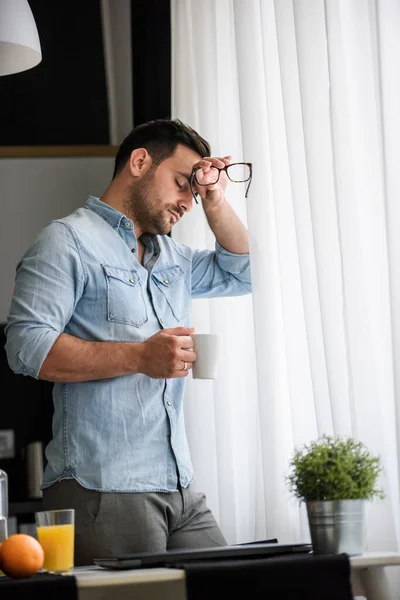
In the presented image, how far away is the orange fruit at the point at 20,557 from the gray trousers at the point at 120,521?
0.37 m

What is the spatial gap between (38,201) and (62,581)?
3146 mm

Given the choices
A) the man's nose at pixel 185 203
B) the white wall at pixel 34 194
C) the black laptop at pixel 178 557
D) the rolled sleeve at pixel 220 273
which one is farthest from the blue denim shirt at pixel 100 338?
the white wall at pixel 34 194

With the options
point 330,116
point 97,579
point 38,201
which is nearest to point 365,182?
point 330,116

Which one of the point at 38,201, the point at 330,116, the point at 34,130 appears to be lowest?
the point at 330,116

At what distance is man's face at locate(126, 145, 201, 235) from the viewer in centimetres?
198

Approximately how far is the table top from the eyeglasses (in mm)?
918

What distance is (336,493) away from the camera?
4.37ft

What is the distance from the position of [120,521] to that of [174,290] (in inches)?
21.7

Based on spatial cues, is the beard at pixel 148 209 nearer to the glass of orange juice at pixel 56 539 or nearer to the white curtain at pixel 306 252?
the white curtain at pixel 306 252

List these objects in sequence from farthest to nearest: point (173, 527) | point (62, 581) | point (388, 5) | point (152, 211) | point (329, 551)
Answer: point (152, 211) < point (173, 527) < point (388, 5) < point (329, 551) < point (62, 581)

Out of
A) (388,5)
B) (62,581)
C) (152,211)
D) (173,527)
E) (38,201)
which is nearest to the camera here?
(62,581)

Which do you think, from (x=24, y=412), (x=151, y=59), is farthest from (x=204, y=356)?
(x=24, y=412)

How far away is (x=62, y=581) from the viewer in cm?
117

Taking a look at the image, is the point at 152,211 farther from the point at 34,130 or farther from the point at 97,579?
the point at 34,130
